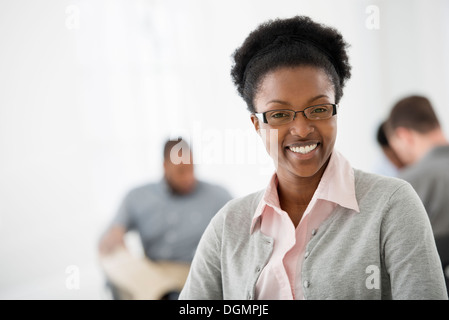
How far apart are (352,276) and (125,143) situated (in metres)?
2.50

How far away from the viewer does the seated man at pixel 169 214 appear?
220 cm

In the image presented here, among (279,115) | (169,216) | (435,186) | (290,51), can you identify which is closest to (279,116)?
(279,115)

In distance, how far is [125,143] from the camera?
10.3 feet

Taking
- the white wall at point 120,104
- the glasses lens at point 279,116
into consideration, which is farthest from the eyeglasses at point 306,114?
the white wall at point 120,104

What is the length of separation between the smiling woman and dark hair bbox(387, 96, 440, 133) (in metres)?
1.02

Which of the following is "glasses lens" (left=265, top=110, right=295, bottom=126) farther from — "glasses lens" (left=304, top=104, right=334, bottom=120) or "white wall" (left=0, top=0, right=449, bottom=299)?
"white wall" (left=0, top=0, right=449, bottom=299)

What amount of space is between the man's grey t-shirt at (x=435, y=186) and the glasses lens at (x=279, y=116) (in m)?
0.95

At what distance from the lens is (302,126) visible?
89cm

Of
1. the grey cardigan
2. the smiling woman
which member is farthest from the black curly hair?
the grey cardigan

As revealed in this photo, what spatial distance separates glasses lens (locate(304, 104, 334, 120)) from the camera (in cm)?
89

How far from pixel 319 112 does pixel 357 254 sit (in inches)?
10.7

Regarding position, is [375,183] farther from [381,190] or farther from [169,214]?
[169,214]

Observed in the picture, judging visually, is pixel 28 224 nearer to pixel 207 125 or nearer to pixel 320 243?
pixel 207 125
